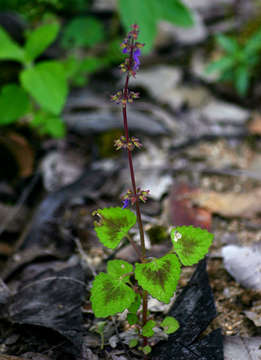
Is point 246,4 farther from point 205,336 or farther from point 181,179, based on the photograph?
point 205,336

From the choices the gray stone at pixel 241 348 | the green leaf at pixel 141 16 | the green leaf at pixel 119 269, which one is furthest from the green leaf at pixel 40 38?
the gray stone at pixel 241 348

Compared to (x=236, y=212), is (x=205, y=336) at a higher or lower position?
lower

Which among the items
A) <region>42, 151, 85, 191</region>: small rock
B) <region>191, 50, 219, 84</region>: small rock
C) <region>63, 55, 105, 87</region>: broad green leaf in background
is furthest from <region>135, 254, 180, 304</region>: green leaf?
<region>191, 50, 219, 84</region>: small rock

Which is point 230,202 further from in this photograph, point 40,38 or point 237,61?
point 40,38

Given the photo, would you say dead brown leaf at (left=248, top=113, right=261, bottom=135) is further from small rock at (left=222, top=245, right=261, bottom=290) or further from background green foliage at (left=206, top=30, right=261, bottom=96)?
small rock at (left=222, top=245, right=261, bottom=290)

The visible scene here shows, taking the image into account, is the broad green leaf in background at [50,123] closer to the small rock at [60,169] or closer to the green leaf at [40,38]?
the small rock at [60,169]

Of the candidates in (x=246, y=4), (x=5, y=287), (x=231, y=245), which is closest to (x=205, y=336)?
(x=231, y=245)
